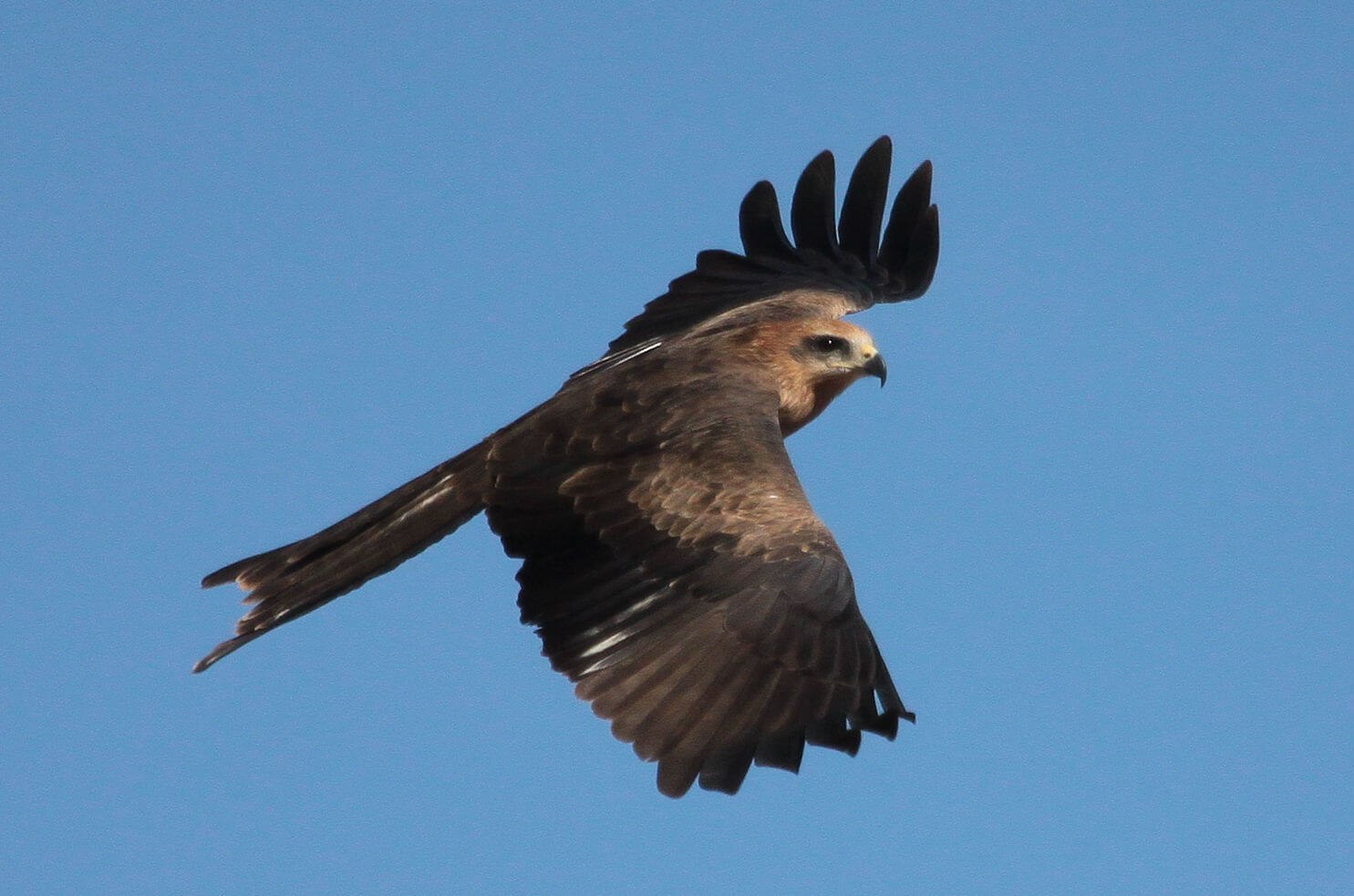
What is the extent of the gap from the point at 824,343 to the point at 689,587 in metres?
2.72

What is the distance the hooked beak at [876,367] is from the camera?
36.8 ft

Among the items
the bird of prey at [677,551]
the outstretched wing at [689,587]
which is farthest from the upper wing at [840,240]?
the outstretched wing at [689,587]

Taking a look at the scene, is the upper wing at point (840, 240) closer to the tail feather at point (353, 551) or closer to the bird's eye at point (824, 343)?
the bird's eye at point (824, 343)

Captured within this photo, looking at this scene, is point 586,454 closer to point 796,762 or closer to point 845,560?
point 845,560

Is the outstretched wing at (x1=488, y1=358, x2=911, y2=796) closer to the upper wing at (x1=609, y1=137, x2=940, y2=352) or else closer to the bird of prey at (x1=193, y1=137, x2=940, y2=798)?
the bird of prey at (x1=193, y1=137, x2=940, y2=798)

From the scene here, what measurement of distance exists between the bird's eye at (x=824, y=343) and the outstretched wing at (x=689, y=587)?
1268mm

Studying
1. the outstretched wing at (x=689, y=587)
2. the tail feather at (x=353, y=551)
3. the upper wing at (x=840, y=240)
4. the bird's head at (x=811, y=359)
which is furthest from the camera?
the upper wing at (x=840, y=240)

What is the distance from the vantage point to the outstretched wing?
8.27 metres

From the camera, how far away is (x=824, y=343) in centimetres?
1103

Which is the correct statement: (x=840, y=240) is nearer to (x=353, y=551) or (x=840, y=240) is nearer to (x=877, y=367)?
(x=877, y=367)

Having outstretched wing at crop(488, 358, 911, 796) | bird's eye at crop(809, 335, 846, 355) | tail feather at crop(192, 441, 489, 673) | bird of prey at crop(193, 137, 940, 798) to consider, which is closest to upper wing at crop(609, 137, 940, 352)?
bird of prey at crop(193, 137, 940, 798)

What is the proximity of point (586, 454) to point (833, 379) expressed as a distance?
2.23 meters

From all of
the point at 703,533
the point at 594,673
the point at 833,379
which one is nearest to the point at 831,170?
the point at 833,379

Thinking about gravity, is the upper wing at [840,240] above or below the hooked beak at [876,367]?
above
